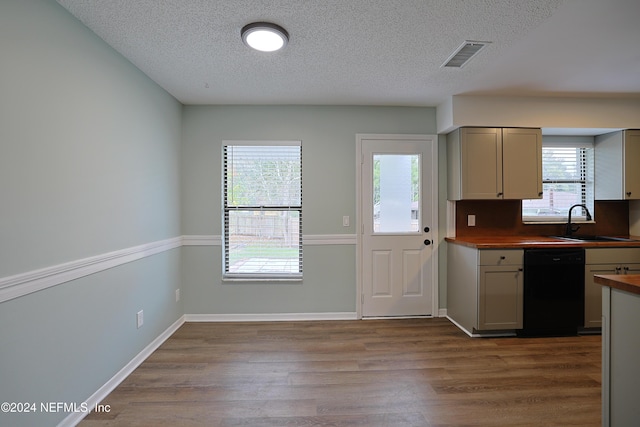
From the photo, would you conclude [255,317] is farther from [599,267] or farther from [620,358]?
[599,267]

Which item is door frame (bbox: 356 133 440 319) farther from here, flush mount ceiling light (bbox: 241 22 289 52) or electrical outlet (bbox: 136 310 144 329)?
electrical outlet (bbox: 136 310 144 329)

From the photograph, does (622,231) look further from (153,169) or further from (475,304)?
(153,169)

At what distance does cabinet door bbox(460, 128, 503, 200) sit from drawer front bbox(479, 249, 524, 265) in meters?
0.62

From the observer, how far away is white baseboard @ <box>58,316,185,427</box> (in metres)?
1.75

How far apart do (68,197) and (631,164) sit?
17.2ft

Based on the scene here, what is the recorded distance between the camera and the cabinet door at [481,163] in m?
3.11

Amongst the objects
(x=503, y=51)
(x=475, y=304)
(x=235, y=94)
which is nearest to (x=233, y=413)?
(x=475, y=304)

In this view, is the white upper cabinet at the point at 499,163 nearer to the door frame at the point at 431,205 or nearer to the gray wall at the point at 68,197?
the door frame at the point at 431,205

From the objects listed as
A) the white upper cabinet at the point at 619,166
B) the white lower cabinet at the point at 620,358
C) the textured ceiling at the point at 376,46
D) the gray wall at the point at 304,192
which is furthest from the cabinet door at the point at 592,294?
the gray wall at the point at 304,192

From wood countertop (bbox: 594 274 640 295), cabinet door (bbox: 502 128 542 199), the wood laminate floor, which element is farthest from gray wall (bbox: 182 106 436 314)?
wood countertop (bbox: 594 274 640 295)

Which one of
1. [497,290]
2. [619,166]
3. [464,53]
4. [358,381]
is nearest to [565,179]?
[619,166]

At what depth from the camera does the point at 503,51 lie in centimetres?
218

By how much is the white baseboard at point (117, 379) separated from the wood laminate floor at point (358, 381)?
5cm

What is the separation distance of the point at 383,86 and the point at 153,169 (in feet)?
7.74
